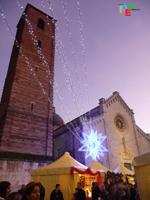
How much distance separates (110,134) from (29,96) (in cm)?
1079

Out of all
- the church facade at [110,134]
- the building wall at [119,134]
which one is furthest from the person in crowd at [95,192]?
the building wall at [119,134]

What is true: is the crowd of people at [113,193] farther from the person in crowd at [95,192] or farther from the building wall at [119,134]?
the building wall at [119,134]

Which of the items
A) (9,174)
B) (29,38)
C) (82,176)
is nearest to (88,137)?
(82,176)

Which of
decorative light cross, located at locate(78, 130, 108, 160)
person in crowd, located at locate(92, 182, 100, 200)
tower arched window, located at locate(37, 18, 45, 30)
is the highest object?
tower arched window, located at locate(37, 18, 45, 30)

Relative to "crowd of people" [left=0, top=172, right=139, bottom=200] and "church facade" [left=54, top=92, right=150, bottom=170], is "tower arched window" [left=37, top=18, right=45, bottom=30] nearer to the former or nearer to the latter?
"church facade" [left=54, top=92, right=150, bottom=170]

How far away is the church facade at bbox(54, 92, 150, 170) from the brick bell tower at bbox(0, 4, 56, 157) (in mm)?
5955

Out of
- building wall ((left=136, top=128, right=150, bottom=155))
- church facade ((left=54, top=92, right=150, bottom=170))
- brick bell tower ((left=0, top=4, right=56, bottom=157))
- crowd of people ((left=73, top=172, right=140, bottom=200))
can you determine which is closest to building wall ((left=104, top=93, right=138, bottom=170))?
church facade ((left=54, top=92, right=150, bottom=170))

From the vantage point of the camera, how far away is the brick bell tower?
582 inches

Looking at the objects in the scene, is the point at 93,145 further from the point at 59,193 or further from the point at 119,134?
the point at 59,193

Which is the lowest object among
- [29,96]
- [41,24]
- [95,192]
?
[95,192]

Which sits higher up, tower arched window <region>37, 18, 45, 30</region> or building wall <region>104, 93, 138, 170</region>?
tower arched window <region>37, 18, 45, 30</region>

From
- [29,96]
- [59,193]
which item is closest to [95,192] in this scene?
[59,193]

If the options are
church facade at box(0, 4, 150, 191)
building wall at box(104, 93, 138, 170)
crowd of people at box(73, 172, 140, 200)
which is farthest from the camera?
building wall at box(104, 93, 138, 170)

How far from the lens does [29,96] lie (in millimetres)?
17250
